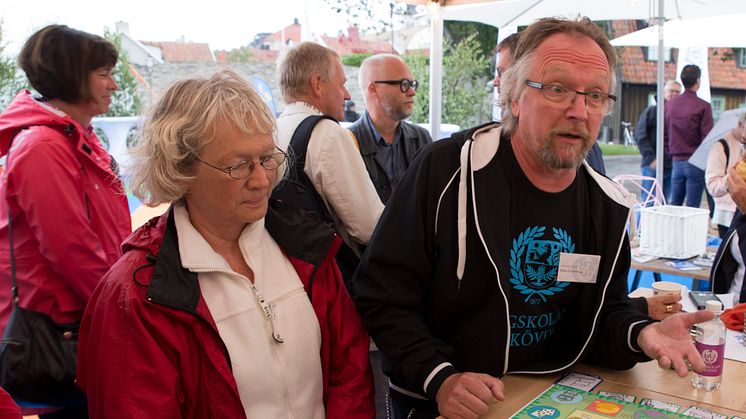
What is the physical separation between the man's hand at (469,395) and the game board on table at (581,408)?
0.25 ft

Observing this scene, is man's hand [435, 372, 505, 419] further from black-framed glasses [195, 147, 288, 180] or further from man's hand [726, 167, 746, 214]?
man's hand [726, 167, 746, 214]

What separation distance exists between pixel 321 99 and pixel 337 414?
162 cm

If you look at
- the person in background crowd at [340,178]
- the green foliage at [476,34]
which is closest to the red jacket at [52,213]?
the person in background crowd at [340,178]

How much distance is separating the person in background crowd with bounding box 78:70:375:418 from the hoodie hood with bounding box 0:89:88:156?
77cm

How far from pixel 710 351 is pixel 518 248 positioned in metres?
0.51

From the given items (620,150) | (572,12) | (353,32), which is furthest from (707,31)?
(620,150)

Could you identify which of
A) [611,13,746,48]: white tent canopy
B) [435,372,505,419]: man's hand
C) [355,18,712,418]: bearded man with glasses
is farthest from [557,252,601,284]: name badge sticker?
[611,13,746,48]: white tent canopy

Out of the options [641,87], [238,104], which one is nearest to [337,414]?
[238,104]

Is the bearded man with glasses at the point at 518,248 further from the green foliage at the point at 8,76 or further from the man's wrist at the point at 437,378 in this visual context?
the green foliage at the point at 8,76

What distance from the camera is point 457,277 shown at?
157 centimetres

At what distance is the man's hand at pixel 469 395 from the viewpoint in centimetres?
133

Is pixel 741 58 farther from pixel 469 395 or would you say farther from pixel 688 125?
pixel 469 395

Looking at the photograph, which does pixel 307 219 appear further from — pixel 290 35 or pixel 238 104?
pixel 290 35

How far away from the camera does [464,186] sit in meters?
1.57
